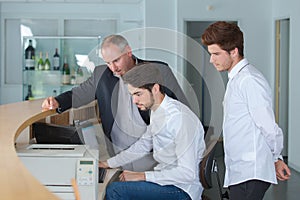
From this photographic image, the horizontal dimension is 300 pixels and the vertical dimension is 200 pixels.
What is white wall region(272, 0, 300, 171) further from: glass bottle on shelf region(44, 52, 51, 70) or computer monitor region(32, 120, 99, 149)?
computer monitor region(32, 120, 99, 149)

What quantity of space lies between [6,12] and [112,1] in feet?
5.84

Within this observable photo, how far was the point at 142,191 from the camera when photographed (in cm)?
237

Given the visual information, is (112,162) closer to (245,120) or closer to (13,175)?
(245,120)

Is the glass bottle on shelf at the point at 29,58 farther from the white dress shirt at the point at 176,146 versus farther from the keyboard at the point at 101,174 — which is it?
the white dress shirt at the point at 176,146

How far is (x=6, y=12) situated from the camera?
8273 millimetres

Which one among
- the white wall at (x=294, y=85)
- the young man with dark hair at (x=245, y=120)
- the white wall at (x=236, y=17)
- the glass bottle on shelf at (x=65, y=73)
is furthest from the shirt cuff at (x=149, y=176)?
the glass bottle on shelf at (x=65, y=73)

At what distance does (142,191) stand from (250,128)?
598mm

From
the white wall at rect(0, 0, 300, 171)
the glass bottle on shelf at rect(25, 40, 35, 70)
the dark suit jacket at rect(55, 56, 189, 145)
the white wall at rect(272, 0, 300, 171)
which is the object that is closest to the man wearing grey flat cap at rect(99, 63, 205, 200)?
the dark suit jacket at rect(55, 56, 189, 145)

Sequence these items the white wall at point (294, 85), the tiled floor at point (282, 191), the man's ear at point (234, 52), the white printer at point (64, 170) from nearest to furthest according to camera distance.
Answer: the white printer at point (64, 170)
the man's ear at point (234, 52)
the tiled floor at point (282, 191)
the white wall at point (294, 85)

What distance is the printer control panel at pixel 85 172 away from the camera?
81.7 inches

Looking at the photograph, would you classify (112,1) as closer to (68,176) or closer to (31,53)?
(31,53)

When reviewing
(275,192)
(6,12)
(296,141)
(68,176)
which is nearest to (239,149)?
(68,176)

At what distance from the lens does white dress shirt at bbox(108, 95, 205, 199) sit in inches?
89.7

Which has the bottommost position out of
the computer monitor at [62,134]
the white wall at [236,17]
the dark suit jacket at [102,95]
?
the computer monitor at [62,134]
